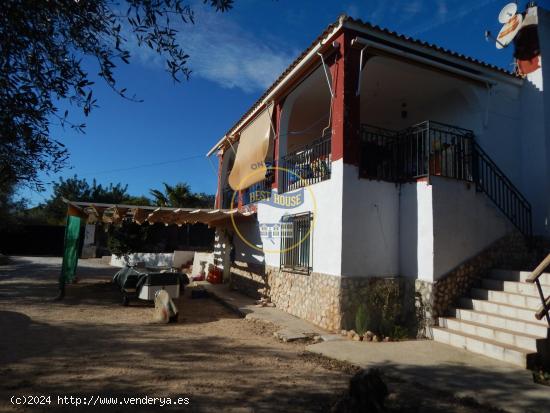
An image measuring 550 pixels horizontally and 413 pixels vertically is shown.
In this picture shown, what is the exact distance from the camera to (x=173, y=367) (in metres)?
6.12

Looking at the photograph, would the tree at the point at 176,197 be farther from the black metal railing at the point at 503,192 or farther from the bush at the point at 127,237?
the black metal railing at the point at 503,192

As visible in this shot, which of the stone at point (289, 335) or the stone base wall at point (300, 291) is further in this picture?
the stone base wall at point (300, 291)

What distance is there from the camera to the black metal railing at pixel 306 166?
10578 mm

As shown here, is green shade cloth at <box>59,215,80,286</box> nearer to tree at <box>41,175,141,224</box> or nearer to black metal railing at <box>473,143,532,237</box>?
black metal railing at <box>473,143,532,237</box>

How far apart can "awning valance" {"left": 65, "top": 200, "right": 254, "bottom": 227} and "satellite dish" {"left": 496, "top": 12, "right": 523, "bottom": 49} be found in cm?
1026

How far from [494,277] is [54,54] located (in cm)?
993

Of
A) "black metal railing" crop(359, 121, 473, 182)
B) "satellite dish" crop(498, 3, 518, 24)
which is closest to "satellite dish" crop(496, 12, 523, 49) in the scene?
"satellite dish" crop(498, 3, 518, 24)

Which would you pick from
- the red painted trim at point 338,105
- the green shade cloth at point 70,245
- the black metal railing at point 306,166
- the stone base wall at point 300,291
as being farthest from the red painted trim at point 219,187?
the red painted trim at point 338,105

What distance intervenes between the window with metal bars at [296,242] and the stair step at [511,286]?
4.32 m

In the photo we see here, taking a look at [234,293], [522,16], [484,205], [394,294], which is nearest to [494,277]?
[484,205]

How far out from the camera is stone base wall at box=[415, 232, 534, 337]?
323 inches

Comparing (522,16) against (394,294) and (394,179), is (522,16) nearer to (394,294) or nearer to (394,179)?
(394,179)

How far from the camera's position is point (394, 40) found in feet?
31.2

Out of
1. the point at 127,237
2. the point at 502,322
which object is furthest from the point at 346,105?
the point at 127,237
